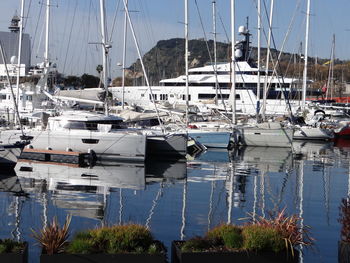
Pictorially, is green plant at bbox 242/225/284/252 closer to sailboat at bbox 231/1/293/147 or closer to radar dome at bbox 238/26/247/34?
sailboat at bbox 231/1/293/147

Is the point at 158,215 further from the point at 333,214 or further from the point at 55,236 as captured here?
the point at 55,236

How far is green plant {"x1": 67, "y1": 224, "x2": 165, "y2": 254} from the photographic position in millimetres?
9406

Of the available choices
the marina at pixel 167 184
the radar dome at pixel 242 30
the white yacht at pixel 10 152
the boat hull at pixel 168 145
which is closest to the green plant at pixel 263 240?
the marina at pixel 167 184

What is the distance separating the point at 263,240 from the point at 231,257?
0.60 meters

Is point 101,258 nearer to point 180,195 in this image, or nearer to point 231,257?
point 231,257

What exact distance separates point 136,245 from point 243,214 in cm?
872

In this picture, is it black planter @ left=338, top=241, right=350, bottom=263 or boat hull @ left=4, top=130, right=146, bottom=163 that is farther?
boat hull @ left=4, top=130, right=146, bottom=163

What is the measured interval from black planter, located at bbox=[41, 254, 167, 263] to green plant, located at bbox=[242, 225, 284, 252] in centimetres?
142

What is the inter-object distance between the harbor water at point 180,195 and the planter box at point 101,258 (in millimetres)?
1599

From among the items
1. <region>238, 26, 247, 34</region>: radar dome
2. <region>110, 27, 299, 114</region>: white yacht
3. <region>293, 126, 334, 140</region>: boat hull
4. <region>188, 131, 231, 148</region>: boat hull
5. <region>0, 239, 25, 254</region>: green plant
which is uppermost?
<region>238, 26, 247, 34</region>: radar dome

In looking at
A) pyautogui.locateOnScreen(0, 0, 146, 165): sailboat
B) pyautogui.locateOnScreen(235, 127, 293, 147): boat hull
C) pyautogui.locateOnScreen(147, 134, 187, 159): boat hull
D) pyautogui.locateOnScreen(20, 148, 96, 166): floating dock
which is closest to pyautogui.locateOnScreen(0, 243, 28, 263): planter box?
pyautogui.locateOnScreen(20, 148, 96, 166): floating dock

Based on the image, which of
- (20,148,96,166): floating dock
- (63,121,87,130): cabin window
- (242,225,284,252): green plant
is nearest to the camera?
(242,225,284,252): green plant

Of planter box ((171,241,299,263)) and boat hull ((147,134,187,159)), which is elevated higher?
boat hull ((147,134,187,159))

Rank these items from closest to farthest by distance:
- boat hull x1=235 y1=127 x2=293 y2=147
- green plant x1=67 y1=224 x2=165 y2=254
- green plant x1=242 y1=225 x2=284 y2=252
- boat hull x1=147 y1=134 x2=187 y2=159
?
green plant x1=67 y1=224 x2=165 y2=254 < green plant x1=242 y1=225 x2=284 y2=252 < boat hull x1=147 y1=134 x2=187 y2=159 < boat hull x1=235 y1=127 x2=293 y2=147
